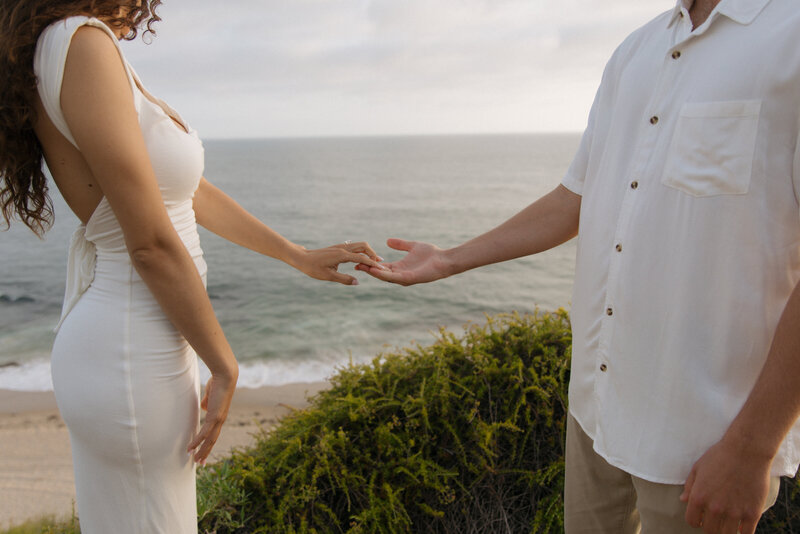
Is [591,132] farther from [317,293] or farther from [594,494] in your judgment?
[317,293]

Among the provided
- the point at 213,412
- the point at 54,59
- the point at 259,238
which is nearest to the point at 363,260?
the point at 259,238

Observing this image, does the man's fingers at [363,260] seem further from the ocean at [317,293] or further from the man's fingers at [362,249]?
the ocean at [317,293]

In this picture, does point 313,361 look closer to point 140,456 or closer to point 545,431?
point 545,431

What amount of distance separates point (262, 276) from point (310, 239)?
28.8ft

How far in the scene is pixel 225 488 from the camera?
2.94 metres

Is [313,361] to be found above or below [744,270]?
below

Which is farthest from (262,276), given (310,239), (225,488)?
(225,488)

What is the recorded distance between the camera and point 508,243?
2336 mm

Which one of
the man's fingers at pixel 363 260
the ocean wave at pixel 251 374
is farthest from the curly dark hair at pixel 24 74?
the ocean wave at pixel 251 374

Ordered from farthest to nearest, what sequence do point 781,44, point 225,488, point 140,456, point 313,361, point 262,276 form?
1. point 262,276
2. point 313,361
3. point 225,488
4. point 140,456
5. point 781,44

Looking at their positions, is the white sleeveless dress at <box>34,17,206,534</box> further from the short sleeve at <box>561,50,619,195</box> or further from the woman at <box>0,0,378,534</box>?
the short sleeve at <box>561,50,619,195</box>

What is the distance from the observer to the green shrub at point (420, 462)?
2.85m

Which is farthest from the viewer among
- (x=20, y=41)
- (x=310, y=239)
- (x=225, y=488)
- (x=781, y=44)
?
(x=310, y=239)

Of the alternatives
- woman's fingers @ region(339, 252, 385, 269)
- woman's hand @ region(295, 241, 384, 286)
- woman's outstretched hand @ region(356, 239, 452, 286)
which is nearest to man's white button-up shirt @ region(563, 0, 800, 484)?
woman's outstretched hand @ region(356, 239, 452, 286)
